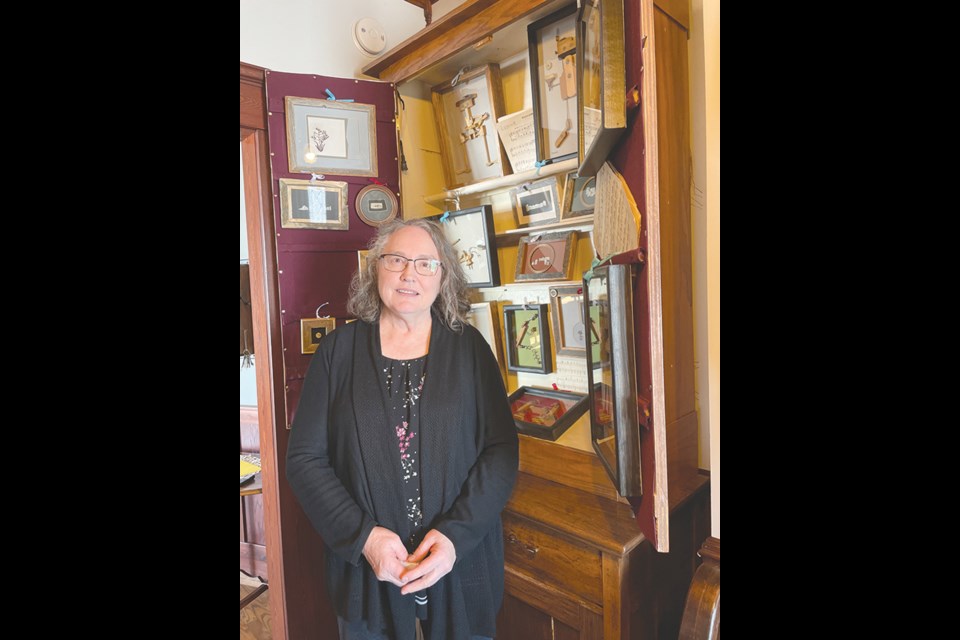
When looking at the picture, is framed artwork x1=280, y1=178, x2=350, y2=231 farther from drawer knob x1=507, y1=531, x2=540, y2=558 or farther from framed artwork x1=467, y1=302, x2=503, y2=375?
drawer knob x1=507, y1=531, x2=540, y2=558

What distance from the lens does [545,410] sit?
50.0 inches

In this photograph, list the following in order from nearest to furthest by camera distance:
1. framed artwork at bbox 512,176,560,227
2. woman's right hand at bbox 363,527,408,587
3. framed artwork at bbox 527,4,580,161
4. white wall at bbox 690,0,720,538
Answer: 1. white wall at bbox 690,0,720,538
2. woman's right hand at bbox 363,527,408,587
3. framed artwork at bbox 527,4,580,161
4. framed artwork at bbox 512,176,560,227

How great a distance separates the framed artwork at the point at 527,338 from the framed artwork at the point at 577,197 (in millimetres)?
244

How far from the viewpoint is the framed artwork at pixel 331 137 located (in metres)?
1.28

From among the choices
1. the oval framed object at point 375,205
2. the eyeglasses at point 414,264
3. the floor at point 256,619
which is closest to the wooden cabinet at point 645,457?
the oval framed object at point 375,205

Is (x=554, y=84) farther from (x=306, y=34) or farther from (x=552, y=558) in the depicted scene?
(x=552, y=558)

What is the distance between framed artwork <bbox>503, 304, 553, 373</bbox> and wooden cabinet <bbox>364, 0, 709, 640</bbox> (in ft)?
0.21

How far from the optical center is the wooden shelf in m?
1.24

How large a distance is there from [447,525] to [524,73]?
45.1 inches

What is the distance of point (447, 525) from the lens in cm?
102

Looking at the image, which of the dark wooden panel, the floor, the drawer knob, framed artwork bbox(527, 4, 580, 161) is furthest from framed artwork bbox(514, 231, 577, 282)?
the floor
